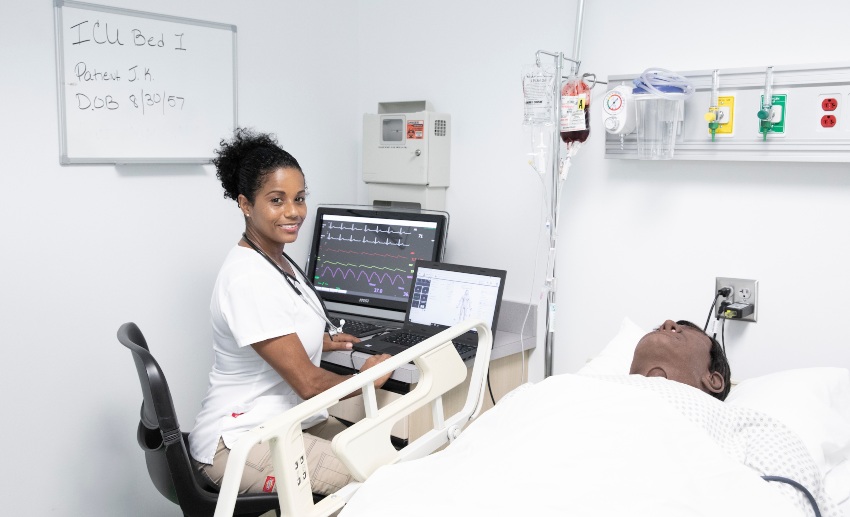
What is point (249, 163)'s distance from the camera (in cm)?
187

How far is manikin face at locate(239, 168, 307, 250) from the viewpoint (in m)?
1.85

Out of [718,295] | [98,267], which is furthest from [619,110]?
[98,267]

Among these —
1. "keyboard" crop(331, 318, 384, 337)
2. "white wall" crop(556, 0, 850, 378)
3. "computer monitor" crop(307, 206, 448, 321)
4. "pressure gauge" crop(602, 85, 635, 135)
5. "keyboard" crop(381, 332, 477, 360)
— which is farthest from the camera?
"computer monitor" crop(307, 206, 448, 321)

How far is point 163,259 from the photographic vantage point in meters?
2.22

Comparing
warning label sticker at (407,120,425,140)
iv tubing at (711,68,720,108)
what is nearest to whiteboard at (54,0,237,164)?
warning label sticker at (407,120,425,140)

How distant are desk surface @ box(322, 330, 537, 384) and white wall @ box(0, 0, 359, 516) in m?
0.54

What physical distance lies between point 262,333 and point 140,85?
0.89 m

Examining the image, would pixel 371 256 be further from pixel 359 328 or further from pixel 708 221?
pixel 708 221

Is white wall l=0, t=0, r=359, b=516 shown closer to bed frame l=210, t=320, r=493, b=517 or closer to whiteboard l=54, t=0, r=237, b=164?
whiteboard l=54, t=0, r=237, b=164

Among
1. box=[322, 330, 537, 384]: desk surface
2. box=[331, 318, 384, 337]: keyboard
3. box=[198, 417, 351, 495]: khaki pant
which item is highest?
box=[331, 318, 384, 337]: keyboard

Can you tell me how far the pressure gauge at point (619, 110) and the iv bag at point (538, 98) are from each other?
0.52 ft

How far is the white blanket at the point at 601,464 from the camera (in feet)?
3.71

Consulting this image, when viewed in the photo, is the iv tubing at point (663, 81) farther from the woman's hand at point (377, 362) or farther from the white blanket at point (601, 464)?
the woman's hand at point (377, 362)

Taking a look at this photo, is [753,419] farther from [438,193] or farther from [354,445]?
[438,193]
